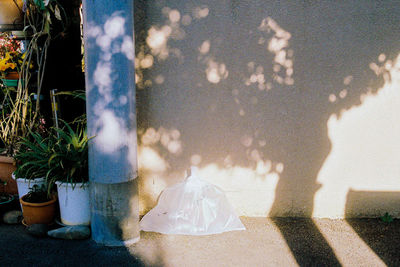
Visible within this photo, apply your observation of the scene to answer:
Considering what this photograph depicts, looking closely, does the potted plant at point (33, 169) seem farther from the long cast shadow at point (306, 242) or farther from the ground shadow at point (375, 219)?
the ground shadow at point (375, 219)

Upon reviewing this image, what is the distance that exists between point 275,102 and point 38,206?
2.78m

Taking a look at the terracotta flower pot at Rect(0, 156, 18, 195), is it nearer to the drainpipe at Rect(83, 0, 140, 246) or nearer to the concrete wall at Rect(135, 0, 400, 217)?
the drainpipe at Rect(83, 0, 140, 246)

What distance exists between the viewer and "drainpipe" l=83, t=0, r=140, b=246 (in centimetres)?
330

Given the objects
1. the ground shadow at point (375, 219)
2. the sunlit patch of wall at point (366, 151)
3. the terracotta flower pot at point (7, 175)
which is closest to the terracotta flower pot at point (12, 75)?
the terracotta flower pot at point (7, 175)

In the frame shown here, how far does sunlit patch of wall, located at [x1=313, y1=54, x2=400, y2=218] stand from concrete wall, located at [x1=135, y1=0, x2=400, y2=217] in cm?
1

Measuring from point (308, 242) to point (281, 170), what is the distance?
0.86 m

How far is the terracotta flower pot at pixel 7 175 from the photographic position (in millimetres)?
4289

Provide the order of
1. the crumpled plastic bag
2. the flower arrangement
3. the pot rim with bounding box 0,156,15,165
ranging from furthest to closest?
the flower arrangement, the pot rim with bounding box 0,156,15,165, the crumpled plastic bag

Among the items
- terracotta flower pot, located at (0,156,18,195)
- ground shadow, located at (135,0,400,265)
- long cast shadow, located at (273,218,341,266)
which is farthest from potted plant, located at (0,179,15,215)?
long cast shadow, located at (273,218,341,266)

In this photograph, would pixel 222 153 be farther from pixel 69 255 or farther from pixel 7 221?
pixel 7 221

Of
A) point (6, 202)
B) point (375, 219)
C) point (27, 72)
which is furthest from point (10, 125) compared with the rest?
point (375, 219)

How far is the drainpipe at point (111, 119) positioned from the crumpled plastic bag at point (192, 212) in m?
0.36

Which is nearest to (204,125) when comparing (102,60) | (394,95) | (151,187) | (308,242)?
(151,187)

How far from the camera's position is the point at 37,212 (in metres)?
3.82
